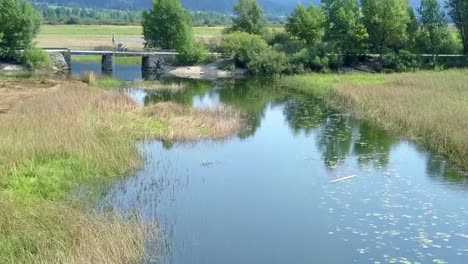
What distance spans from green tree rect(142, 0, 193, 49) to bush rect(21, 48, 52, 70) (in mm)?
13542

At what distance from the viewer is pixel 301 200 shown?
1827 cm

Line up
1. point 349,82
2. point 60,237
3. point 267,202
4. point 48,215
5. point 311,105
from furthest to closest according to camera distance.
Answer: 1. point 349,82
2. point 311,105
3. point 267,202
4. point 48,215
5. point 60,237

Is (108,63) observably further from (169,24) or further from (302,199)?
(302,199)

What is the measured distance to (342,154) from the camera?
79.5 feet

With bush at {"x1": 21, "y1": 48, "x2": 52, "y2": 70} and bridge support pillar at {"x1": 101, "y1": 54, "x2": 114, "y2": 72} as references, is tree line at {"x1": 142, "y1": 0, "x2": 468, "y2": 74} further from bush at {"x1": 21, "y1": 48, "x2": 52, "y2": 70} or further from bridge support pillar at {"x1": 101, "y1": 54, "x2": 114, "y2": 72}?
bush at {"x1": 21, "y1": 48, "x2": 52, "y2": 70}

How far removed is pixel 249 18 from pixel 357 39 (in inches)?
570

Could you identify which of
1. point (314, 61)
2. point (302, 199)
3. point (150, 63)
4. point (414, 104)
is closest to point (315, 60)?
point (314, 61)

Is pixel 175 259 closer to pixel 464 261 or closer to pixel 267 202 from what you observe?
pixel 267 202

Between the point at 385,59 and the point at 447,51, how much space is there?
23.0 ft

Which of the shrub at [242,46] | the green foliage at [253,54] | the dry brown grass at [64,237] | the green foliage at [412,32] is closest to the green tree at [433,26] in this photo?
the green foliage at [412,32]

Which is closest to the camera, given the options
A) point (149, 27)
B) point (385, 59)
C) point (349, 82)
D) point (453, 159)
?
point (453, 159)

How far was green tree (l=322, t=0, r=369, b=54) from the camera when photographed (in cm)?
5788

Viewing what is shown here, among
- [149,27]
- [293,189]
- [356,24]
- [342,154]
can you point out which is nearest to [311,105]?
[342,154]

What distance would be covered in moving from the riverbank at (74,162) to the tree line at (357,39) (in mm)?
27084
